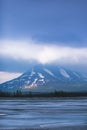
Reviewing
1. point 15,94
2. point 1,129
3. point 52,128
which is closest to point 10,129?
point 1,129

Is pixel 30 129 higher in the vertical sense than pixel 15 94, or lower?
lower

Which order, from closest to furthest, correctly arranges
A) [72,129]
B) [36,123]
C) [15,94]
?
[72,129], [36,123], [15,94]

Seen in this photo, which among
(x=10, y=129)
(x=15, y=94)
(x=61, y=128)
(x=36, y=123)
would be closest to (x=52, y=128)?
(x=61, y=128)

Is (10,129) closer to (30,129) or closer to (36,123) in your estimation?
(30,129)

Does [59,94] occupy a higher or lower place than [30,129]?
higher

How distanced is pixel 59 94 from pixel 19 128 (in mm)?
87524

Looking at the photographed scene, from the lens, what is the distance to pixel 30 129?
20641mm

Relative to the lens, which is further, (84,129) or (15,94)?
(15,94)

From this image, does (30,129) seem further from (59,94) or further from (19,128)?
(59,94)

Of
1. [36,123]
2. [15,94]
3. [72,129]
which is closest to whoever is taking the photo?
[72,129]

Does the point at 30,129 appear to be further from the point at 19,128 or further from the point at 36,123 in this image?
the point at 36,123

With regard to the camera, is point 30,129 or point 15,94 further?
point 15,94

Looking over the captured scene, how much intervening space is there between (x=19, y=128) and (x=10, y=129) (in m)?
0.57

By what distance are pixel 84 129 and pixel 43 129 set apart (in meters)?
1.77
